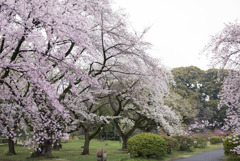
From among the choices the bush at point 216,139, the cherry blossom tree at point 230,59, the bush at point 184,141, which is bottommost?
the bush at point 216,139

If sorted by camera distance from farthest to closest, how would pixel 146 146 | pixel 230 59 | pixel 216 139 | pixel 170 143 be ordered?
pixel 216 139 < pixel 170 143 < pixel 146 146 < pixel 230 59

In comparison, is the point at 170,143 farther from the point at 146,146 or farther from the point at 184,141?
the point at 146,146

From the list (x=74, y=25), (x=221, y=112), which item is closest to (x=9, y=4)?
(x=74, y=25)

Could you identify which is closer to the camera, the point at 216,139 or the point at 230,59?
the point at 230,59

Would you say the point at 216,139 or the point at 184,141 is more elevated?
the point at 184,141

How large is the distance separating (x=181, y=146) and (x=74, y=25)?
15.8 m

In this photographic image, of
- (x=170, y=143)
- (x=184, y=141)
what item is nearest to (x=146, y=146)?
(x=170, y=143)

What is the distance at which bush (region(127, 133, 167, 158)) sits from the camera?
13.4m

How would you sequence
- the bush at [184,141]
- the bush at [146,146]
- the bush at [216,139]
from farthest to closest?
the bush at [216,139] < the bush at [184,141] < the bush at [146,146]

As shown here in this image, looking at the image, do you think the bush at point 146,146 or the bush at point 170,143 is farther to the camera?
the bush at point 170,143

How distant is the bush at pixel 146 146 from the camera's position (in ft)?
44.0

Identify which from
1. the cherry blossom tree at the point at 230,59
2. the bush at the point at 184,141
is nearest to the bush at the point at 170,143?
the bush at the point at 184,141

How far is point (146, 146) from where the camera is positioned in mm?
13461

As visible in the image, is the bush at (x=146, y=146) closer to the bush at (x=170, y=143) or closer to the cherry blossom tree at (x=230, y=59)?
the bush at (x=170, y=143)
